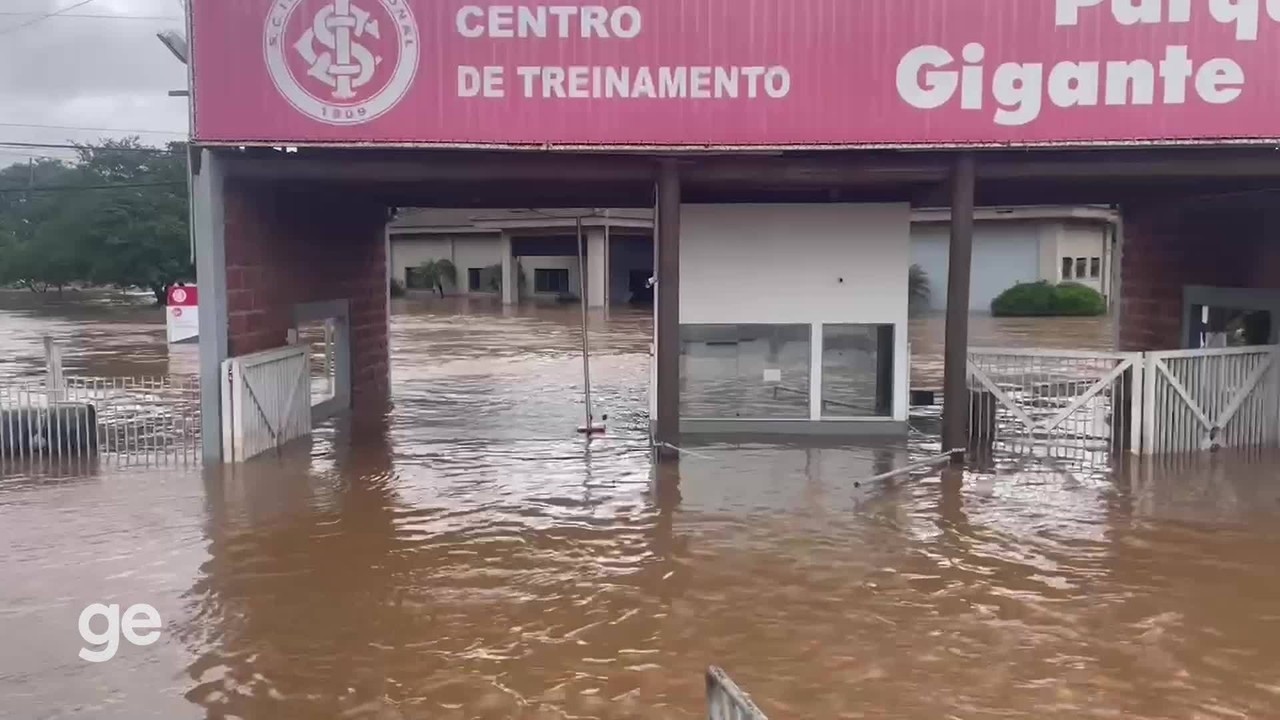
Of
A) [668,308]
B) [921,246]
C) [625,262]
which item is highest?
[921,246]

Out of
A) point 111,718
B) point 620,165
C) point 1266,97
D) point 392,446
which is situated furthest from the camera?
point 392,446

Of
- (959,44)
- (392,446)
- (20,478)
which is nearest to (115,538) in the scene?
(20,478)

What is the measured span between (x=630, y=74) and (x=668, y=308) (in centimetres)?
283

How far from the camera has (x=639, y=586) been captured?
8.05 meters

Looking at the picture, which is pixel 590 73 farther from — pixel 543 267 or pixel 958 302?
pixel 543 267

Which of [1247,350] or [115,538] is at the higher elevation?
[1247,350]

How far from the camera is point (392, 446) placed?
14.2 meters

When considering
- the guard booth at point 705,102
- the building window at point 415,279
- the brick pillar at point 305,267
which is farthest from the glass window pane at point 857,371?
the building window at point 415,279

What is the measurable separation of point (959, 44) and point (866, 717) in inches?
338

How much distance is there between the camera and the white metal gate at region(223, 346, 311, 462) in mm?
12727

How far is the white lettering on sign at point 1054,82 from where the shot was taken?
11.7 meters

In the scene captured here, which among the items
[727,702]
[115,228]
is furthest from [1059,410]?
[115,228]

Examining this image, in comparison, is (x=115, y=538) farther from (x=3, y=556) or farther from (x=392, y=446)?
(x=392, y=446)

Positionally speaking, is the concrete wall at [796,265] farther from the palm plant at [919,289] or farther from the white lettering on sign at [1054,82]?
the palm plant at [919,289]
